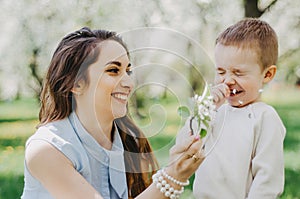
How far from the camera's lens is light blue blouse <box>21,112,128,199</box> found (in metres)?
2.33

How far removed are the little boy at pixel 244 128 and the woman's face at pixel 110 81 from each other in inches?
11.9

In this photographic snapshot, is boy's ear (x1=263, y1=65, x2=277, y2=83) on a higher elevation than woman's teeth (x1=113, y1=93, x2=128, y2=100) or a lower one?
lower

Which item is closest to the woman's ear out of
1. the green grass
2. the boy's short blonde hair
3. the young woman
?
the young woman

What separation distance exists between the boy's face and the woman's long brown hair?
35 centimetres

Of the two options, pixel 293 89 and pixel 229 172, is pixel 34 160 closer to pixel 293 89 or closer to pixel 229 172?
pixel 229 172

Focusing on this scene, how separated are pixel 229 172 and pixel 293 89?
21.6 ft

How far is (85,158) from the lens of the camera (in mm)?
2375

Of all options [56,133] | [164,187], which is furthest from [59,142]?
[164,187]

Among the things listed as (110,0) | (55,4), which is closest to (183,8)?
(110,0)

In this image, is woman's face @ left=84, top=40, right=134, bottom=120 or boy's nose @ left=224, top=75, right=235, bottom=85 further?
boy's nose @ left=224, top=75, right=235, bottom=85

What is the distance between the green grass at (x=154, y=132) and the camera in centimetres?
217

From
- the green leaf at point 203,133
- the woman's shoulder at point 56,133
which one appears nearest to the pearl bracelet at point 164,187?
the green leaf at point 203,133

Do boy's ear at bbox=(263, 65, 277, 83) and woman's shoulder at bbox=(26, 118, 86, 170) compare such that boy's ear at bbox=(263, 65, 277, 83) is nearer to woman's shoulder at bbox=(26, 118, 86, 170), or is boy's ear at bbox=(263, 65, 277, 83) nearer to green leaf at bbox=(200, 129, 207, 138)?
green leaf at bbox=(200, 129, 207, 138)

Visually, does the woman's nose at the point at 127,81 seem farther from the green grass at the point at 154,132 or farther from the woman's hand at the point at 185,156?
the woman's hand at the point at 185,156
